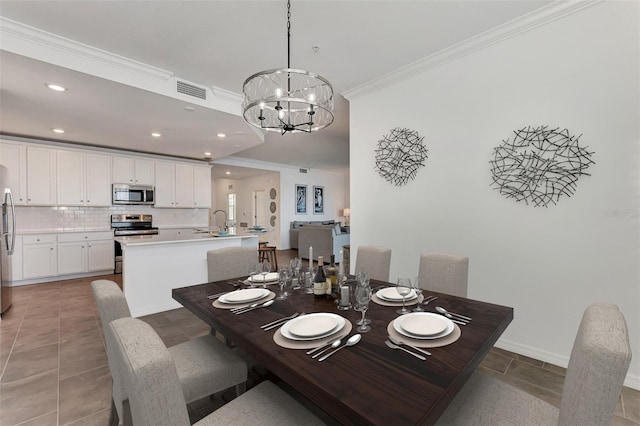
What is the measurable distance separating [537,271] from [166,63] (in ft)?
13.4

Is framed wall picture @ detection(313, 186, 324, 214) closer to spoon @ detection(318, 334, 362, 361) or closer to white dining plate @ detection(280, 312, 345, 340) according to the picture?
white dining plate @ detection(280, 312, 345, 340)

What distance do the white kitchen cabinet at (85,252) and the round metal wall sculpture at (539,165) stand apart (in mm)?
6599

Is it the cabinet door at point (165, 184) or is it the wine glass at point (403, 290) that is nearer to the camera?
the wine glass at point (403, 290)

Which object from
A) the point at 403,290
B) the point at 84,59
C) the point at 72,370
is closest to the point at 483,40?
the point at 403,290

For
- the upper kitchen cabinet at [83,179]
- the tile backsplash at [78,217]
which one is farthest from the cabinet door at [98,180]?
the tile backsplash at [78,217]

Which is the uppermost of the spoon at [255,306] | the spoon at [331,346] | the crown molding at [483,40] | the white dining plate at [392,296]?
the crown molding at [483,40]

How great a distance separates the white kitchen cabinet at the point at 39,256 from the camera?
184 inches

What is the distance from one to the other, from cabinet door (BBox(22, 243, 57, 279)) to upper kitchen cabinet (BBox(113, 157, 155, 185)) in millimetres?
1639

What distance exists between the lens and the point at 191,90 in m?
3.33

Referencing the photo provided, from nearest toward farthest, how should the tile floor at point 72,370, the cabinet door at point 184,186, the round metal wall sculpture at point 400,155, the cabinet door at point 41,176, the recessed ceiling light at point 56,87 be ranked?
the tile floor at point 72,370
the recessed ceiling light at point 56,87
the round metal wall sculpture at point 400,155
the cabinet door at point 41,176
the cabinet door at point 184,186

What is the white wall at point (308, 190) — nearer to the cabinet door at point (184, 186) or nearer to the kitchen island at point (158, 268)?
the cabinet door at point (184, 186)

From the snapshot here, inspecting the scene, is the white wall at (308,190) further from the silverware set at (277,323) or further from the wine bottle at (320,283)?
the silverware set at (277,323)

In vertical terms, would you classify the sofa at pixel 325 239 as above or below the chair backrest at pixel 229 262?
below

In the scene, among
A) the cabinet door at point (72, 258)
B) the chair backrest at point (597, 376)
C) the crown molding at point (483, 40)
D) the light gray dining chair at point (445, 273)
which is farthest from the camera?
the cabinet door at point (72, 258)
